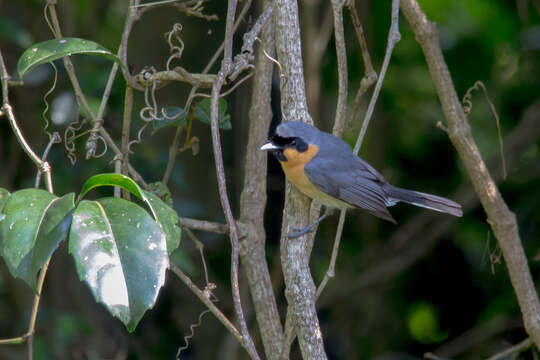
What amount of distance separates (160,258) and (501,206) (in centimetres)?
191

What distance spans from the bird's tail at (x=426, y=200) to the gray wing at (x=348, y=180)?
184 millimetres

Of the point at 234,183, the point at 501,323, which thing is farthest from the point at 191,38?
the point at 501,323

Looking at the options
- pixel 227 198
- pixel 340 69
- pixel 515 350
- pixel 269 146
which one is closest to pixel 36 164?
pixel 227 198

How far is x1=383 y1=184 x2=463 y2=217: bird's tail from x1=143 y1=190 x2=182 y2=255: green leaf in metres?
1.74

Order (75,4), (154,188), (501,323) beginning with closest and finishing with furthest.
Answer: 1. (154,188)
2. (501,323)
3. (75,4)

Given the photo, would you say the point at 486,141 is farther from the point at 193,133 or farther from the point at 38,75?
the point at 38,75

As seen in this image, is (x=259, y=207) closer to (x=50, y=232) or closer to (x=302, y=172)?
(x=302, y=172)

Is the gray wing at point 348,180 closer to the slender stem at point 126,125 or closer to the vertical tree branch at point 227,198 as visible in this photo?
the slender stem at point 126,125

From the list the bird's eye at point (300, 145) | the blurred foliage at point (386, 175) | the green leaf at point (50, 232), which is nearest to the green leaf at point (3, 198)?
the green leaf at point (50, 232)

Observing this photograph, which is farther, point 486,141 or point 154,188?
point 486,141

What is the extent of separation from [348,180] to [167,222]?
1.44m

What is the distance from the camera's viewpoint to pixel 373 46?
4.67m

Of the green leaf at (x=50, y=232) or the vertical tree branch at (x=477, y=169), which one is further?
the vertical tree branch at (x=477, y=169)

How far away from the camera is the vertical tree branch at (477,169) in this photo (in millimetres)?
3016
